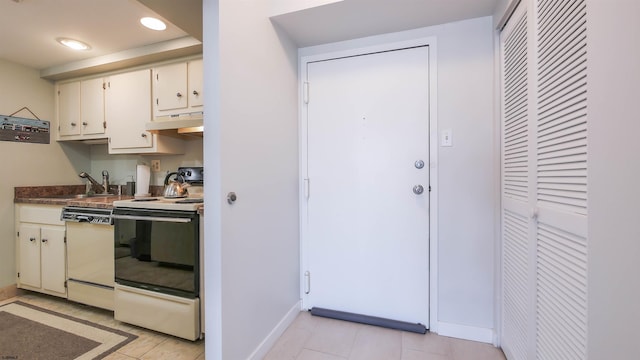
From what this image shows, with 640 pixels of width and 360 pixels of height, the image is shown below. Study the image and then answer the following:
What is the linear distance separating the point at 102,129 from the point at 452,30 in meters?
3.09

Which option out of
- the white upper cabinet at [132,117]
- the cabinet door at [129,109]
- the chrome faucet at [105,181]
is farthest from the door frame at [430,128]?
the chrome faucet at [105,181]

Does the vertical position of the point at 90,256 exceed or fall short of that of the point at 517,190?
it falls short

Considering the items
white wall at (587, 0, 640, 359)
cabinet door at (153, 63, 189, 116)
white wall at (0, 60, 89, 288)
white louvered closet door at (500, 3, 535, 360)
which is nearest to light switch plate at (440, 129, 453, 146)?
white louvered closet door at (500, 3, 535, 360)

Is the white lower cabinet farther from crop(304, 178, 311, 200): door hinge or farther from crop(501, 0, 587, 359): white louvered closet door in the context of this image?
crop(501, 0, 587, 359): white louvered closet door

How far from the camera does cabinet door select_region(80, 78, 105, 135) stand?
2.51m

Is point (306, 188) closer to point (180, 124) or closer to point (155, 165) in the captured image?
point (180, 124)

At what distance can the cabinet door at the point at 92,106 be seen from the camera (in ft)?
8.22

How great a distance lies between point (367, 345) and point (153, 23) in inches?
103

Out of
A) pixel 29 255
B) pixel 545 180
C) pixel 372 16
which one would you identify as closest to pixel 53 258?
pixel 29 255

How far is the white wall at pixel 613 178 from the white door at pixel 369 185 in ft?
3.34

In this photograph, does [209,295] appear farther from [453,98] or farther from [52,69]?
[52,69]

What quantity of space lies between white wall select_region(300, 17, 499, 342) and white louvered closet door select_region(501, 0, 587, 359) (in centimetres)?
14

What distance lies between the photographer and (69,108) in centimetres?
265

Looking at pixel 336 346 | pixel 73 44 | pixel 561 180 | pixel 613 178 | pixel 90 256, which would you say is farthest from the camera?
pixel 73 44
